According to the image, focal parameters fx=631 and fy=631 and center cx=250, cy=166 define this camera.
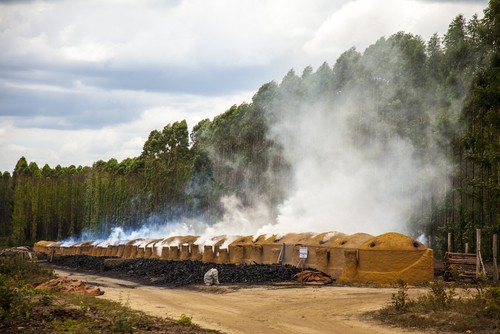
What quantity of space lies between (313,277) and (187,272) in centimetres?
1035

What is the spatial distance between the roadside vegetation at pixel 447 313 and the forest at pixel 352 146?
22.4 metres

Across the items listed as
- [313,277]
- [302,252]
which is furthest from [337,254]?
[302,252]

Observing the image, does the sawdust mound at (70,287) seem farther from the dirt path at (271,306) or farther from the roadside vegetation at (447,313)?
the roadside vegetation at (447,313)

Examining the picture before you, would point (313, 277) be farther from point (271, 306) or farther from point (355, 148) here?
point (355, 148)

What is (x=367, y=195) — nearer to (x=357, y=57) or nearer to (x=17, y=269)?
(x=357, y=57)

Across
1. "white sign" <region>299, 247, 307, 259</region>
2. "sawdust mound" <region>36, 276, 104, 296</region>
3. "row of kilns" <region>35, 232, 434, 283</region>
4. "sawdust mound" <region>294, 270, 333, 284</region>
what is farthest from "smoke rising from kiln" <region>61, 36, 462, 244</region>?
"sawdust mound" <region>36, 276, 104, 296</region>

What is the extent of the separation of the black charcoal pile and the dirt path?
7.82 ft

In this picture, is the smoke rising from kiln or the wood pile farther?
the smoke rising from kiln

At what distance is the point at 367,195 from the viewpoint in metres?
56.7

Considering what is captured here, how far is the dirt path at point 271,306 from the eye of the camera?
703 inches

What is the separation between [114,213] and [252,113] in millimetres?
39460

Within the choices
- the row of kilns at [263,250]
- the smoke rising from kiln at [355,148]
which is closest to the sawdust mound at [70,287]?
the row of kilns at [263,250]

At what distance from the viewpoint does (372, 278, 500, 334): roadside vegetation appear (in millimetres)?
16797

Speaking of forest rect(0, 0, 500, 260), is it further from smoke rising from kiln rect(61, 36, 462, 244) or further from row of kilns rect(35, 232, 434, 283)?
row of kilns rect(35, 232, 434, 283)
